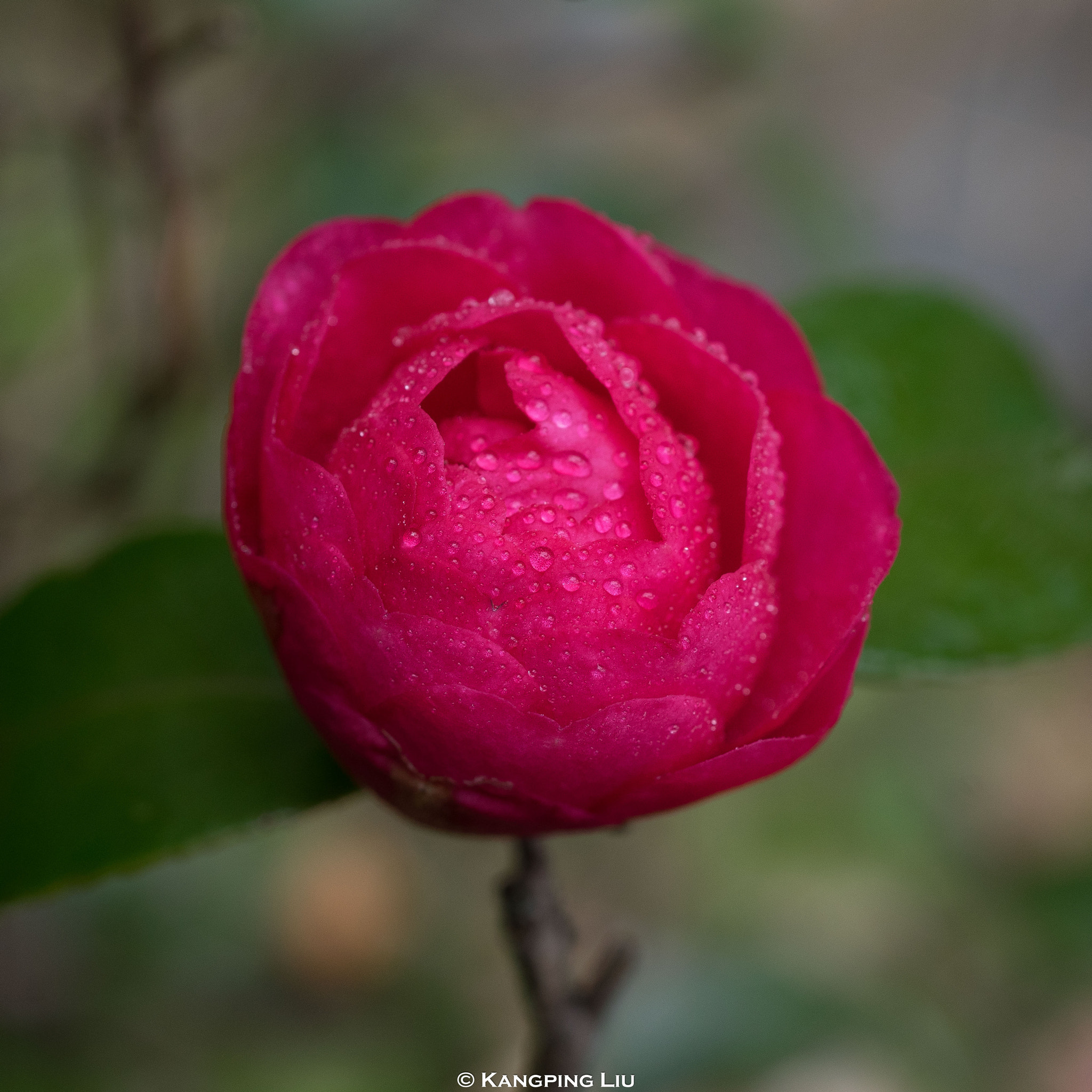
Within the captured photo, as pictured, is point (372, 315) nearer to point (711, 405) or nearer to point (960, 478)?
point (711, 405)

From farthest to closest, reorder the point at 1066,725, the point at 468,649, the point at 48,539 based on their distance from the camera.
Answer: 1. the point at 1066,725
2. the point at 48,539
3. the point at 468,649

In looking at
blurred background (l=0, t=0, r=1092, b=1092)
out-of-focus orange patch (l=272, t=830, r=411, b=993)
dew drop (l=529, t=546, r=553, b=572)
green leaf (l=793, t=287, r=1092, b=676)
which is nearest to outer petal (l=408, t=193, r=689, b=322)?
dew drop (l=529, t=546, r=553, b=572)

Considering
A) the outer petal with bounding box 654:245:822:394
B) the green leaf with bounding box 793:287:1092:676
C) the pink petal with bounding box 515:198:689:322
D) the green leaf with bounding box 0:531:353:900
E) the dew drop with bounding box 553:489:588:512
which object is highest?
the pink petal with bounding box 515:198:689:322

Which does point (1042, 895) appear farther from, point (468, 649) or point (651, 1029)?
point (468, 649)

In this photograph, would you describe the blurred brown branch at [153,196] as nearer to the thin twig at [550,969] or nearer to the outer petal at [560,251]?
the outer petal at [560,251]

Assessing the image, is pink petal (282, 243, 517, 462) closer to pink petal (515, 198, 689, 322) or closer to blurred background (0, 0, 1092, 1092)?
pink petal (515, 198, 689, 322)

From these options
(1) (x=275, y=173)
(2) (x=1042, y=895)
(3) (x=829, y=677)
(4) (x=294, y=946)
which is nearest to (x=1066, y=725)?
(2) (x=1042, y=895)

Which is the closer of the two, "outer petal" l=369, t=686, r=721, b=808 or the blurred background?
"outer petal" l=369, t=686, r=721, b=808
